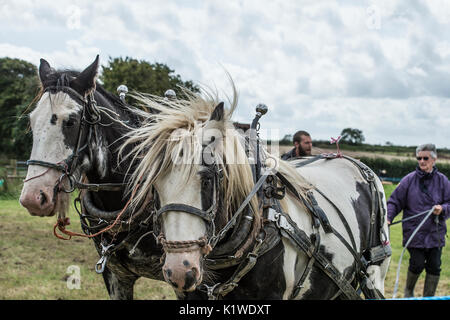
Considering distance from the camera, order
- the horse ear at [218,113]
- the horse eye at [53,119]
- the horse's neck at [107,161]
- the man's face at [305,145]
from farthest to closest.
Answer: the man's face at [305,145]
the horse's neck at [107,161]
the horse eye at [53,119]
the horse ear at [218,113]

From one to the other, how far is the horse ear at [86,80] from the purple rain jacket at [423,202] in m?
3.79

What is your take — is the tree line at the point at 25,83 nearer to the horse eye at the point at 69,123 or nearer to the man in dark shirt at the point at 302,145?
the man in dark shirt at the point at 302,145

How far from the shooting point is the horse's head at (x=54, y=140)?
2.33 meters

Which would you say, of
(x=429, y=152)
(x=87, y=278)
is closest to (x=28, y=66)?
(x=87, y=278)

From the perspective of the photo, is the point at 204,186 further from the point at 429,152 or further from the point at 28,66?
the point at 28,66

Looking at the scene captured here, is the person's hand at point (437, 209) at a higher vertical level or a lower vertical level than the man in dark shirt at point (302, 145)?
lower

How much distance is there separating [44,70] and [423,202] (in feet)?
14.7

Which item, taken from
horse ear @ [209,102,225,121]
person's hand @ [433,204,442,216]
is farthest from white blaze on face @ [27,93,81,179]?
person's hand @ [433,204,442,216]

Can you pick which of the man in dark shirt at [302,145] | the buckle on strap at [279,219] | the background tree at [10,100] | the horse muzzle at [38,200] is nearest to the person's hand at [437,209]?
the man in dark shirt at [302,145]

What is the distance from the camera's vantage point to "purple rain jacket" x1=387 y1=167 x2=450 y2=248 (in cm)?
492

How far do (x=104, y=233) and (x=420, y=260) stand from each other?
395 centimetres

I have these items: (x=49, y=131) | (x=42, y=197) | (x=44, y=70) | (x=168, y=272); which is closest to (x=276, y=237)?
(x=168, y=272)

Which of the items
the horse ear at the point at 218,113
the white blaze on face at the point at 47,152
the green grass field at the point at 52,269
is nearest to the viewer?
the horse ear at the point at 218,113

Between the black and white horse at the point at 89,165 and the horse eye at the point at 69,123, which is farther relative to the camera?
the horse eye at the point at 69,123
